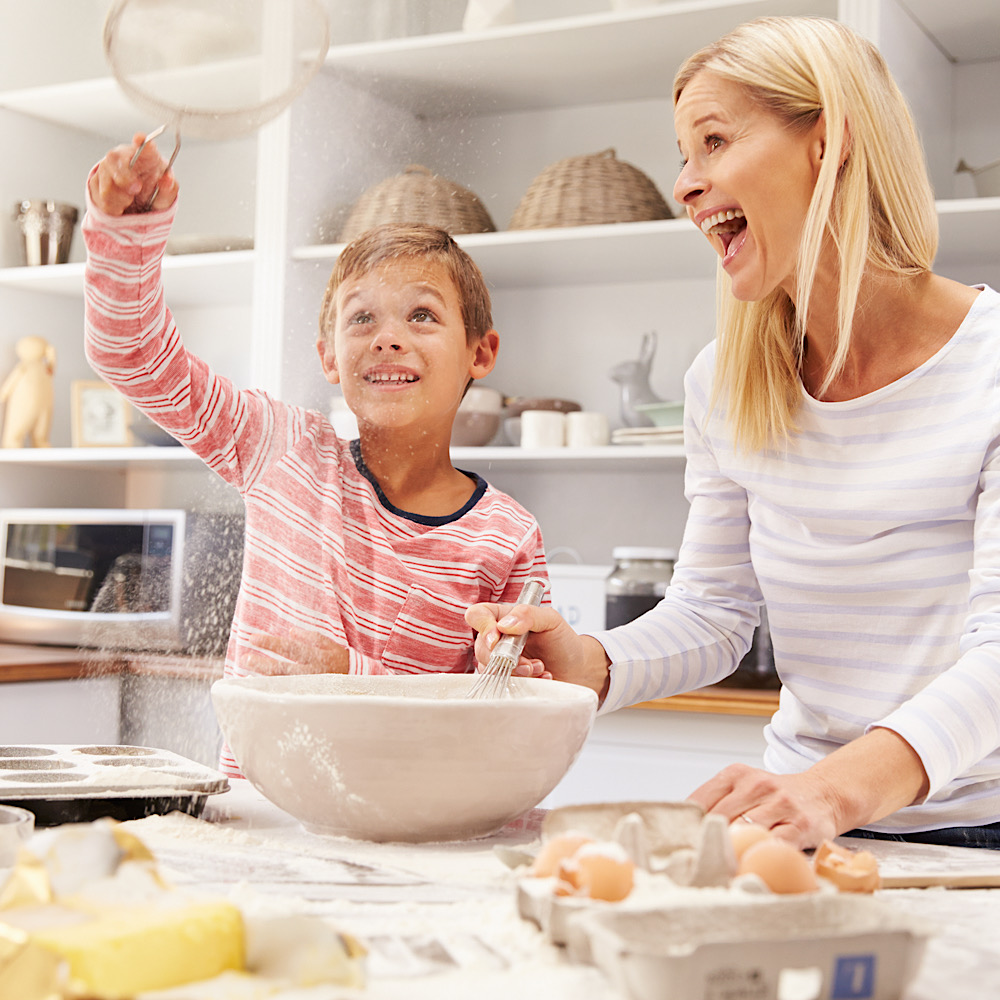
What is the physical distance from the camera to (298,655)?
0.81m

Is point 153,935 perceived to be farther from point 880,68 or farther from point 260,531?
point 880,68

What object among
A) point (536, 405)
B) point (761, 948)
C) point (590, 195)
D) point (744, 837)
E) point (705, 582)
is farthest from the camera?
point (590, 195)

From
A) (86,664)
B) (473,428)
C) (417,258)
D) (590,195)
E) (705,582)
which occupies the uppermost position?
(590,195)

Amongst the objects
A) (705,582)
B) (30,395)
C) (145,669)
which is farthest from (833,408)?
(30,395)

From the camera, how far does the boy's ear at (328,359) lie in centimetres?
89

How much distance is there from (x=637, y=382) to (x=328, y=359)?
40 centimetres

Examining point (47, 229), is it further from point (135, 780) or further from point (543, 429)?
point (135, 780)

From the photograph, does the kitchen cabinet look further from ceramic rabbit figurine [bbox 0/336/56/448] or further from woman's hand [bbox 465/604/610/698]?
woman's hand [bbox 465/604/610/698]

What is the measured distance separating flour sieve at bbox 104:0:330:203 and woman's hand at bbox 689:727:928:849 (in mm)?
638

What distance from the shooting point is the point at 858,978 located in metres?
0.31

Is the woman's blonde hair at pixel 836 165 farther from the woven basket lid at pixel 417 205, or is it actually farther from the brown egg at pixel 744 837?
the brown egg at pixel 744 837

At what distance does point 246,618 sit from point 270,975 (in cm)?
58


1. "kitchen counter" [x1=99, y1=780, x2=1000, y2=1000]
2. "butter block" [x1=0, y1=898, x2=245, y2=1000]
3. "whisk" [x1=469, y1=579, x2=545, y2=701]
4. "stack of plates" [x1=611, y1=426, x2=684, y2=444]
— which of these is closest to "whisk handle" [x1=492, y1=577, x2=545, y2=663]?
"whisk" [x1=469, y1=579, x2=545, y2=701]

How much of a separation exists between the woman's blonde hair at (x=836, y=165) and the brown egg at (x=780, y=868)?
19.6 inches
